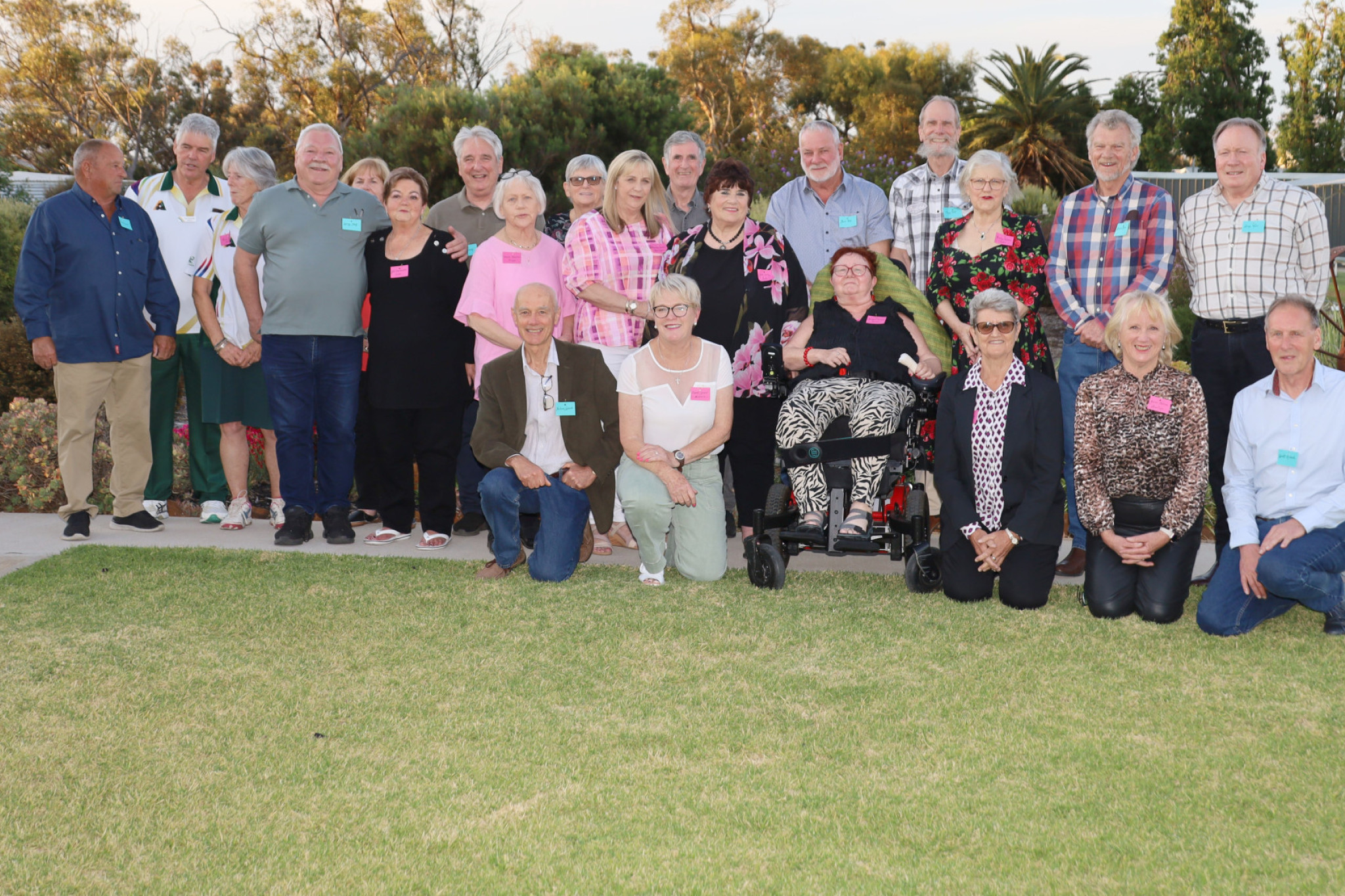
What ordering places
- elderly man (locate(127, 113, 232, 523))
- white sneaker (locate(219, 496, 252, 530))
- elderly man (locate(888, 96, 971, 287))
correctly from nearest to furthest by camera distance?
1. elderly man (locate(888, 96, 971, 287))
2. white sneaker (locate(219, 496, 252, 530))
3. elderly man (locate(127, 113, 232, 523))

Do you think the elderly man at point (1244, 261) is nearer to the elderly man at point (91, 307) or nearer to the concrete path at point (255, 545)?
the concrete path at point (255, 545)

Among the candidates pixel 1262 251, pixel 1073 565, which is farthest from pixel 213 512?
pixel 1262 251

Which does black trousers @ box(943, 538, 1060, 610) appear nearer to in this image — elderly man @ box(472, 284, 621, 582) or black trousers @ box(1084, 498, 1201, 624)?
black trousers @ box(1084, 498, 1201, 624)

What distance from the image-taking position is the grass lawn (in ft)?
8.75

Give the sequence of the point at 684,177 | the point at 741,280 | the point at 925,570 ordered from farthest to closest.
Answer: the point at 684,177, the point at 741,280, the point at 925,570

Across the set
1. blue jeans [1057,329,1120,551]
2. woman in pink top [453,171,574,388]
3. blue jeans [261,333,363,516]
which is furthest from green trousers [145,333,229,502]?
blue jeans [1057,329,1120,551]

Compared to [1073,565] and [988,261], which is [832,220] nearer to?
[988,261]

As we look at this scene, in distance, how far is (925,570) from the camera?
4.93 meters

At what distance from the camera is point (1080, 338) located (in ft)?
17.3

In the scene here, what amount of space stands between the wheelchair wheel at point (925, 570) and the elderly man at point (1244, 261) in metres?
1.26

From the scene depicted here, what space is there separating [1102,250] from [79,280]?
520 cm

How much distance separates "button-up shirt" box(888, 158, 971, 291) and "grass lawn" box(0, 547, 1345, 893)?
6.56ft

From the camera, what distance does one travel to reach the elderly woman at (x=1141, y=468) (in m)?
4.53

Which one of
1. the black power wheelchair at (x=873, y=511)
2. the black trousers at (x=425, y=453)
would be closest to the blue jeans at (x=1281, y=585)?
the black power wheelchair at (x=873, y=511)
